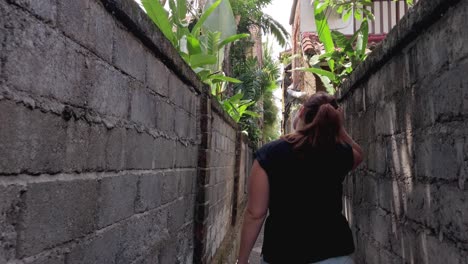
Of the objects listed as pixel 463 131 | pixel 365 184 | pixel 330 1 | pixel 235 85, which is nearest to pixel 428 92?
pixel 463 131

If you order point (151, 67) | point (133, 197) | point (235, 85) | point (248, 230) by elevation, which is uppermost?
point (235, 85)

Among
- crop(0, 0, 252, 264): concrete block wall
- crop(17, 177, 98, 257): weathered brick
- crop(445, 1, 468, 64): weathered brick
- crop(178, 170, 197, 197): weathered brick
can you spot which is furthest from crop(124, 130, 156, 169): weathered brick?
crop(445, 1, 468, 64): weathered brick

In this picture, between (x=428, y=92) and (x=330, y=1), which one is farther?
(x=330, y=1)

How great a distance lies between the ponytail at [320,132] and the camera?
2141 mm

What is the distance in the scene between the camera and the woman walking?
6.88 ft

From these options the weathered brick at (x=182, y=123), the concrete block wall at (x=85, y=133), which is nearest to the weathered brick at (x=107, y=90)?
the concrete block wall at (x=85, y=133)

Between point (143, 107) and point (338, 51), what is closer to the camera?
point (143, 107)

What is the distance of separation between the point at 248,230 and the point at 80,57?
1301 mm

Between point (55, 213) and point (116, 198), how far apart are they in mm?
505

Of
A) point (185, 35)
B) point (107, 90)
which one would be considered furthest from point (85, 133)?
point (185, 35)

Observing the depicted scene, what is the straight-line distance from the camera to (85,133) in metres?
1.50

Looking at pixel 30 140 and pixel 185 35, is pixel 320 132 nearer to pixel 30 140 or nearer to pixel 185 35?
pixel 30 140

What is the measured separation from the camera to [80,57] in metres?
1.43

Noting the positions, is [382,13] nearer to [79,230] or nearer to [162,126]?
[162,126]
